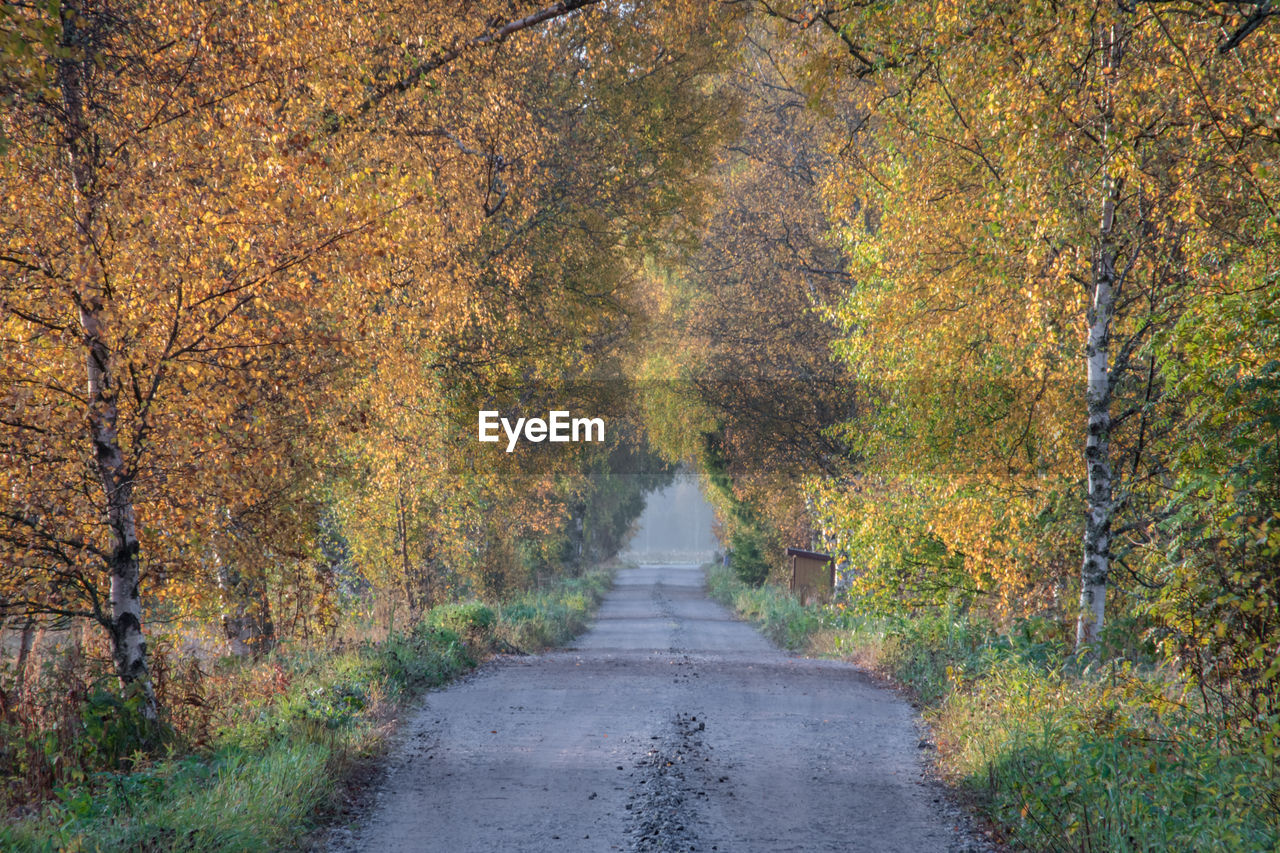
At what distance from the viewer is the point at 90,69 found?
840cm

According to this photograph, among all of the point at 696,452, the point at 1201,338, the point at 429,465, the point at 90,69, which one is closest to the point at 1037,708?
the point at 1201,338

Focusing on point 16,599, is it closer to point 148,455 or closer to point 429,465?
point 148,455

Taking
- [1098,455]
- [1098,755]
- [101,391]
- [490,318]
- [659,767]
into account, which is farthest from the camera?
[490,318]

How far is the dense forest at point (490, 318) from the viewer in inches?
262

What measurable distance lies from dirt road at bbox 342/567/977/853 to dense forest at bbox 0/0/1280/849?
32.5 inches

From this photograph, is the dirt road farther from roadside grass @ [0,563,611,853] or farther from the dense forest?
the dense forest

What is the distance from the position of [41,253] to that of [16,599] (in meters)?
2.89

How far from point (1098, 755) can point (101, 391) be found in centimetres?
849

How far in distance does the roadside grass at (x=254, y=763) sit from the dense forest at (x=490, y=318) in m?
0.07

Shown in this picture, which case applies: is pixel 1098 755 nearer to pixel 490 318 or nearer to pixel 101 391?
pixel 101 391

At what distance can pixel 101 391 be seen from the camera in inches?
320
